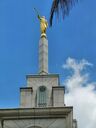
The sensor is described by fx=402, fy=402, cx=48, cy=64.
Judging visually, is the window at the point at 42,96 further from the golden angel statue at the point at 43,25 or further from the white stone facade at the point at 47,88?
the golden angel statue at the point at 43,25

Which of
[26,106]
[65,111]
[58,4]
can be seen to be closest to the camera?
[58,4]

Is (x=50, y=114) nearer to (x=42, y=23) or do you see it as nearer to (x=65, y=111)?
(x=65, y=111)

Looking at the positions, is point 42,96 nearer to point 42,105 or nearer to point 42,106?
point 42,105

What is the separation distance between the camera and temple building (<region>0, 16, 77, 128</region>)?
2719 centimetres

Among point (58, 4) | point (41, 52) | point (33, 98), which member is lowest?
point (58, 4)

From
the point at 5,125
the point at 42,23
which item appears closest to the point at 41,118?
the point at 5,125

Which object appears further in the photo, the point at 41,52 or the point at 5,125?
the point at 41,52

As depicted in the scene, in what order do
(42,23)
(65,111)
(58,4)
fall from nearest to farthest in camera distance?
1. (58,4)
2. (65,111)
3. (42,23)

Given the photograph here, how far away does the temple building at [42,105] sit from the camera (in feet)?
89.2

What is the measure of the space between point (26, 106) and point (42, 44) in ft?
21.1

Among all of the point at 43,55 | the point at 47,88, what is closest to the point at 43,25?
the point at 43,55

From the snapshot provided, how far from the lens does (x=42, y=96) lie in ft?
101

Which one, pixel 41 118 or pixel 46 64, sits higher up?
pixel 46 64

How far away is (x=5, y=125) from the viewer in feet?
90.4
